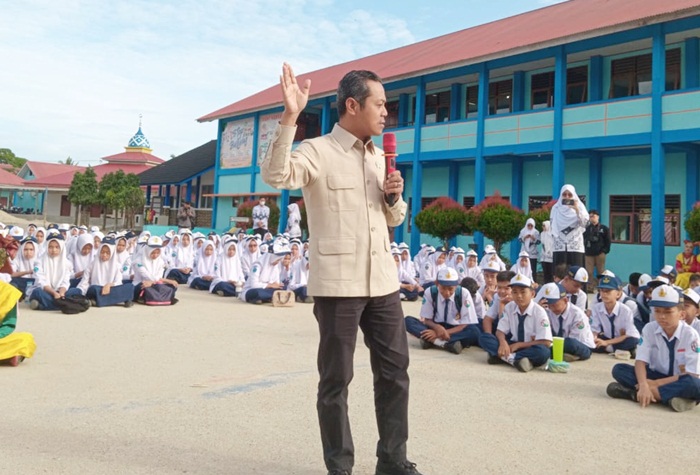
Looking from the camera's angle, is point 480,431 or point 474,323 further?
point 474,323

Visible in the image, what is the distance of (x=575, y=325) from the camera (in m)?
6.22

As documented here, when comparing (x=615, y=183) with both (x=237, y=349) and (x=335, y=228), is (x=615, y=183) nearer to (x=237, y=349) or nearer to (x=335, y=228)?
(x=237, y=349)

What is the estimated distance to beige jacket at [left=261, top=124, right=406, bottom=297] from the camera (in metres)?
2.59

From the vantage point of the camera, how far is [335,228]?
2627 mm

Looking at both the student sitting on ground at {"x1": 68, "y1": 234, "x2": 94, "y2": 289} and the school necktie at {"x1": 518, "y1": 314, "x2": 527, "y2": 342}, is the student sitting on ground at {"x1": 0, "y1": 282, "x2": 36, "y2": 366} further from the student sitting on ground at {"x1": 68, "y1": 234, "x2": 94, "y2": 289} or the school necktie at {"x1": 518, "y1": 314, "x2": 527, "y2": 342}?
the student sitting on ground at {"x1": 68, "y1": 234, "x2": 94, "y2": 289}

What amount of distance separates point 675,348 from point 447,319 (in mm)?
2503

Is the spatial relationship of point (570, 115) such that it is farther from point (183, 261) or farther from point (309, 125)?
point (309, 125)

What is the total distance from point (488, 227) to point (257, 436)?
11962 mm

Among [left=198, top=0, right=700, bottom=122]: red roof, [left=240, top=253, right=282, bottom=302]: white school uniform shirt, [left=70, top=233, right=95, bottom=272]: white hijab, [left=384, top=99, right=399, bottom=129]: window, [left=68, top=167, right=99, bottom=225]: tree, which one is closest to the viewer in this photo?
[left=70, top=233, right=95, bottom=272]: white hijab

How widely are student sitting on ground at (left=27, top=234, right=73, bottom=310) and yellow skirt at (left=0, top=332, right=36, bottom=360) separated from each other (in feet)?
12.1

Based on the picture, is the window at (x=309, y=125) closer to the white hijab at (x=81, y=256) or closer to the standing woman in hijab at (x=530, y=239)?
the standing woman in hijab at (x=530, y=239)

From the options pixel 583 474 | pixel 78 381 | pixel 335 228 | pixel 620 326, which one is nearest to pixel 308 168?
pixel 335 228

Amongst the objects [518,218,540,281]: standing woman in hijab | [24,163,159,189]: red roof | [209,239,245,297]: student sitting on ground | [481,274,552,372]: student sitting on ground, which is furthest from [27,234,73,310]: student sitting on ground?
[24,163,159,189]: red roof

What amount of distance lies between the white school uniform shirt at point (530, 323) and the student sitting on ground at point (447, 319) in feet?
1.79
